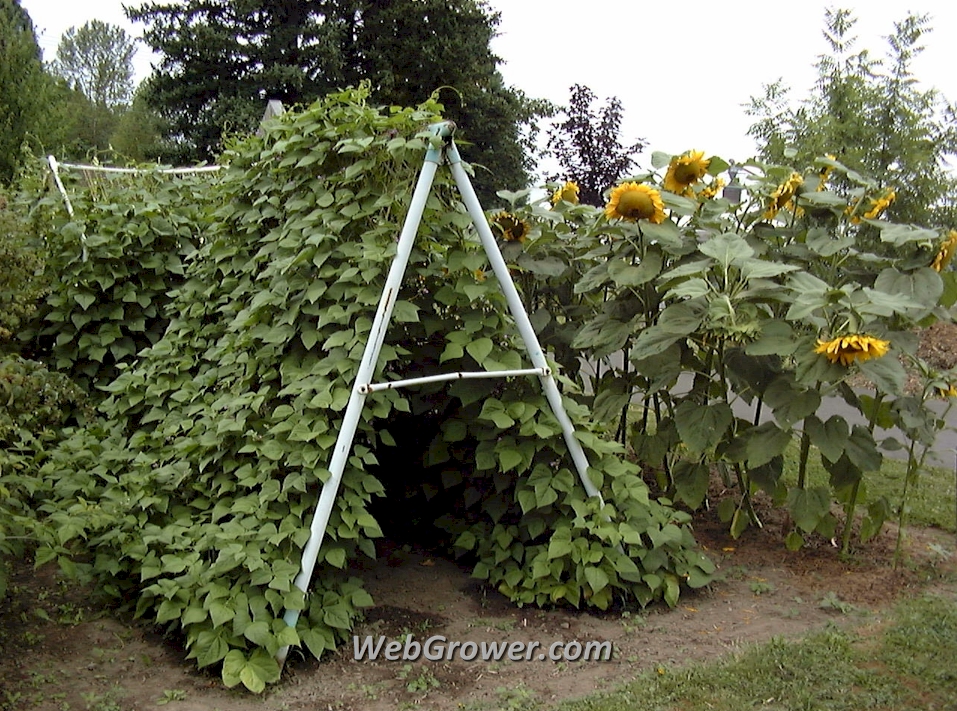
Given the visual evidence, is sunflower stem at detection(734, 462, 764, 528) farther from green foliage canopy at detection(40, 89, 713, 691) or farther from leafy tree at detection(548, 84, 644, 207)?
leafy tree at detection(548, 84, 644, 207)

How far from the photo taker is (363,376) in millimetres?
3207

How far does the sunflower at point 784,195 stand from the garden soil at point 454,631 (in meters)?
1.48

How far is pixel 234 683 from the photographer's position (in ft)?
9.68

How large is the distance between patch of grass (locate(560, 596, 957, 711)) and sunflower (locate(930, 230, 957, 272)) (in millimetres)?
1488

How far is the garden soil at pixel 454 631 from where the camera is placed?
3.00 metres

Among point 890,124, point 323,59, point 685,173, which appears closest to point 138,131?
point 323,59

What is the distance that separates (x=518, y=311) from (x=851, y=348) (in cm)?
119

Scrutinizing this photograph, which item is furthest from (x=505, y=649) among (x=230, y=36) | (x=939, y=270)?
(x=230, y=36)

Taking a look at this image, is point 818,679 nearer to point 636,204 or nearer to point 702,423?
point 702,423

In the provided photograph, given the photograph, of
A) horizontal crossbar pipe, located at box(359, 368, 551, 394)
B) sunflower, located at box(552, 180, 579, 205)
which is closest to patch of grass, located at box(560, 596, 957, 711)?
horizontal crossbar pipe, located at box(359, 368, 551, 394)

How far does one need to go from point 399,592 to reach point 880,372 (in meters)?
2.04

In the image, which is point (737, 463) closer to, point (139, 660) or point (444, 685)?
point (444, 685)

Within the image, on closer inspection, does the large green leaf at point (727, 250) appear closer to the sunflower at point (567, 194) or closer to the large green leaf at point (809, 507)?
the large green leaf at point (809, 507)

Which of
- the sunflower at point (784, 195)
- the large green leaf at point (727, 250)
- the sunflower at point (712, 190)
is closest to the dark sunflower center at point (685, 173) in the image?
the sunflower at point (712, 190)
